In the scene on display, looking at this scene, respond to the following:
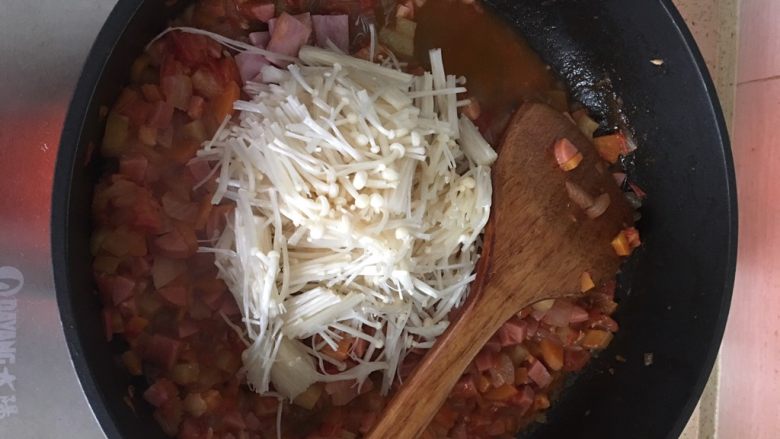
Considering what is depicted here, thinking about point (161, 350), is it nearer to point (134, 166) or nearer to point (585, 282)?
point (134, 166)

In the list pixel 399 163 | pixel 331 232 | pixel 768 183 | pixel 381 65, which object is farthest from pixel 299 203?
pixel 768 183

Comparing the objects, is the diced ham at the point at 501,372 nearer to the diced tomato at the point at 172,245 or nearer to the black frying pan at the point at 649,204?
the black frying pan at the point at 649,204

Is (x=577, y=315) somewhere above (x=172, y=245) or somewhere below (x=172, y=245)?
below

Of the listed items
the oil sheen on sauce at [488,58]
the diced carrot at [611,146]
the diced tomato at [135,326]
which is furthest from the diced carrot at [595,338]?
the diced tomato at [135,326]

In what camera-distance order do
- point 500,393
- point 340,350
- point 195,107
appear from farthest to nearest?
point 500,393
point 340,350
point 195,107

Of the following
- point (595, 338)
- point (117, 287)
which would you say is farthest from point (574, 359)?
point (117, 287)

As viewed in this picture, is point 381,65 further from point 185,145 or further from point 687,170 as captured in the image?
point 687,170
